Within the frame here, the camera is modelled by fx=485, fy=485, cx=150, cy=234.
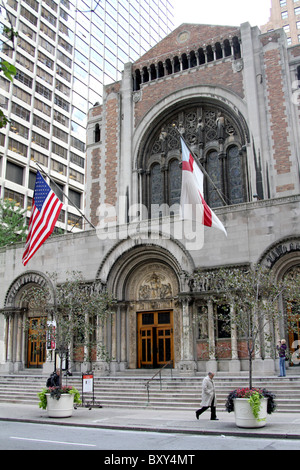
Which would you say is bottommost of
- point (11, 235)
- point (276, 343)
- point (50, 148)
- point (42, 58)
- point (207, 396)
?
point (207, 396)

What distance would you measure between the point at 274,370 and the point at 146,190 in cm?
1553

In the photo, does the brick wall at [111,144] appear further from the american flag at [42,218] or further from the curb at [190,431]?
the curb at [190,431]

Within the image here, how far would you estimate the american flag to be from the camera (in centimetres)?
2407

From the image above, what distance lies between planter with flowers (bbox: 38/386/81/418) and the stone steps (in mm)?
3693

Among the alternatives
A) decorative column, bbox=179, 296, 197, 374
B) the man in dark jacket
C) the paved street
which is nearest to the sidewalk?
the paved street

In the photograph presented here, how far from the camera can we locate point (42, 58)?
217ft

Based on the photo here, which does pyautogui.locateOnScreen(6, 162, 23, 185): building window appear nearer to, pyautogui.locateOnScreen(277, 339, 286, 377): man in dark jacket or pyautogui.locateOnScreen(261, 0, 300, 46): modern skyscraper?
pyautogui.locateOnScreen(277, 339, 286, 377): man in dark jacket

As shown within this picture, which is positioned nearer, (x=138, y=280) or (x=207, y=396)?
(x=207, y=396)

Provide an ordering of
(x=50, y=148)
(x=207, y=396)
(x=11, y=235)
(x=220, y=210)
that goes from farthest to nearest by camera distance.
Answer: (x=50, y=148), (x=11, y=235), (x=220, y=210), (x=207, y=396)

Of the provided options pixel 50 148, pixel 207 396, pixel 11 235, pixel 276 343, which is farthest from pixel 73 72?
pixel 207 396

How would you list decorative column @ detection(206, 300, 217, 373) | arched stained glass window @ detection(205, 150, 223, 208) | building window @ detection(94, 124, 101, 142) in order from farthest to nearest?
building window @ detection(94, 124, 101, 142) < arched stained glass window @ detection(205, 150, 223, 208) < decorative column @ detection(206, 300, 217, 373)

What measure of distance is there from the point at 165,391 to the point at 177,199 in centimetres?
1454

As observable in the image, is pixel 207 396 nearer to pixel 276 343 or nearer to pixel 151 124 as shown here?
pixel 276 343

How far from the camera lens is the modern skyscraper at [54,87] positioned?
194ft
